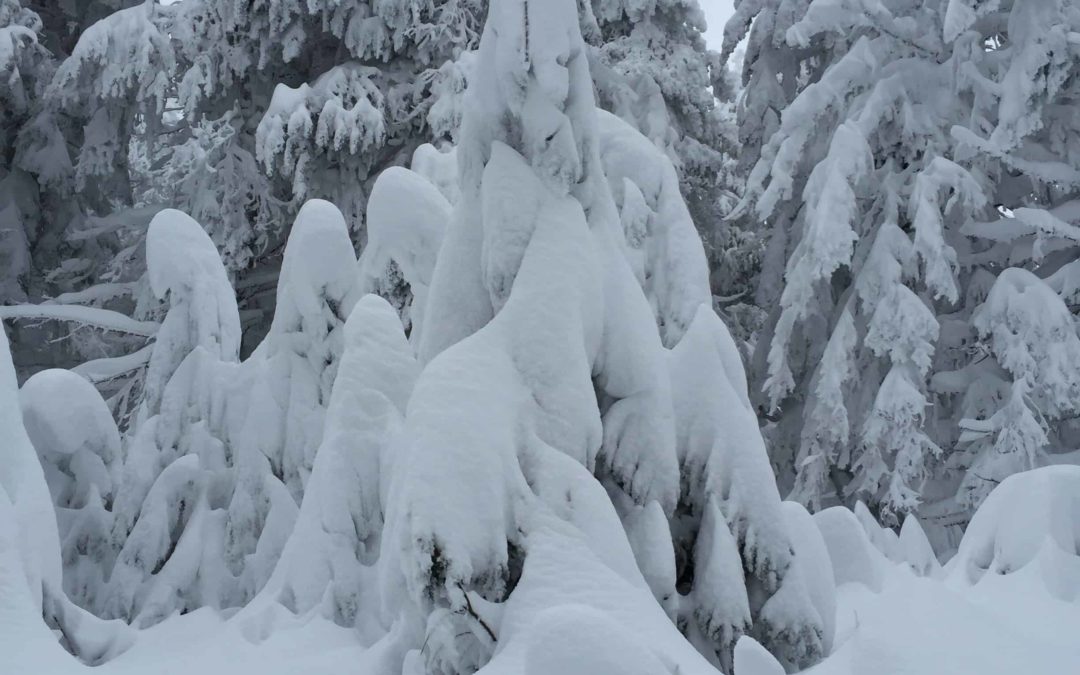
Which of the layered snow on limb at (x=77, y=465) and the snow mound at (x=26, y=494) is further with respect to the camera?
the layered snow on limb at (x=77, y=465)

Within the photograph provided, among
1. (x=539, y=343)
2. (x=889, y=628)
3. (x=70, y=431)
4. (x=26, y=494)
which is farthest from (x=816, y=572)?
(x=70, y=431)

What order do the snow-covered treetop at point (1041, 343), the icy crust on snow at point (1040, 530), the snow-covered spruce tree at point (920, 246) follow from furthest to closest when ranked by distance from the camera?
the snow-covered spruce tree at point (920, 246) → the snow-covered treetop at point (1041, 343) → the icy crust on snow at point (1040, 530)

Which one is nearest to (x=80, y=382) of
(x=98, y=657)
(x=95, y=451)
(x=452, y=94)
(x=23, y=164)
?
(x=95, y=451)

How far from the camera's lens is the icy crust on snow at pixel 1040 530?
22.7 feet

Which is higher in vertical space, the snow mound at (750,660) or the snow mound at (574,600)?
the snow mound at (750,660)

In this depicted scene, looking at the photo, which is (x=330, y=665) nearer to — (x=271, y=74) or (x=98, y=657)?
(x=98, y=657)

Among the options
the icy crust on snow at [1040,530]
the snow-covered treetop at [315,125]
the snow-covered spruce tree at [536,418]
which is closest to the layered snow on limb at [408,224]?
the snow-covered spruce tree at [536,418]

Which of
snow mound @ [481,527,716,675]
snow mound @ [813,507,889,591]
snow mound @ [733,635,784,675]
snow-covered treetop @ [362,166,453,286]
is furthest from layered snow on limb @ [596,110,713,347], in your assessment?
snow mound @ [733,635,784,675]

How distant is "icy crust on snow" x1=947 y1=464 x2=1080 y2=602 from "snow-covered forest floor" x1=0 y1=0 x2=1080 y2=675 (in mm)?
29

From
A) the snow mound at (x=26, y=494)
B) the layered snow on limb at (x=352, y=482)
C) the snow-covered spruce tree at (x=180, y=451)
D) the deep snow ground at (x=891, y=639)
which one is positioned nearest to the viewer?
the deep snow ground at (x=891, y=639)

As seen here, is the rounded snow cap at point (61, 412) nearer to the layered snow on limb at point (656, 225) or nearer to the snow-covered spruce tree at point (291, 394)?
the snow-covered spruce tree at point (291, 394)

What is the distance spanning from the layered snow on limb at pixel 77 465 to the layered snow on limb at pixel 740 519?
5.74m

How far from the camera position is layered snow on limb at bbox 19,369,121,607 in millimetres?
9117

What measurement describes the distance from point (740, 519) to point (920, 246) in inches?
427
